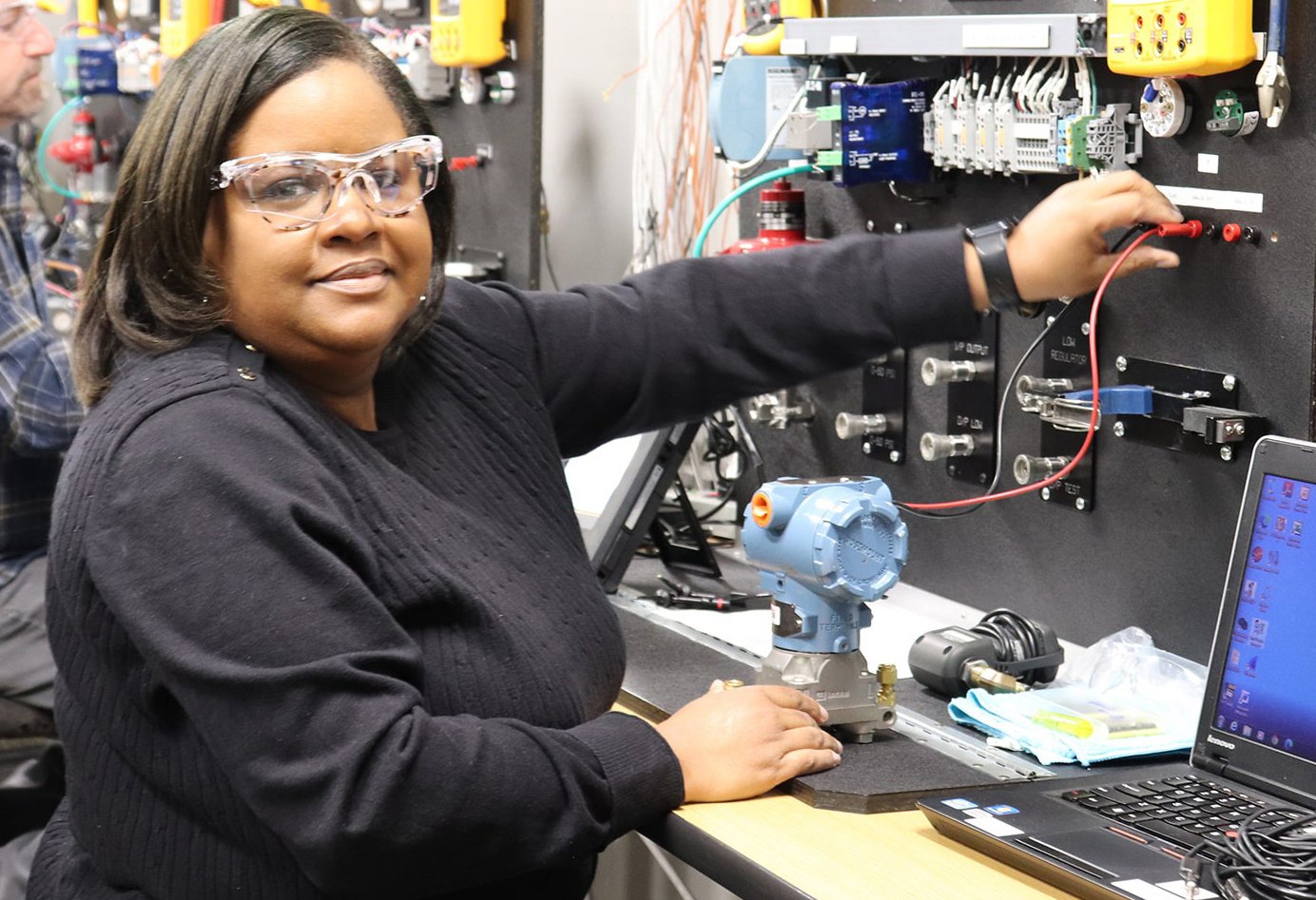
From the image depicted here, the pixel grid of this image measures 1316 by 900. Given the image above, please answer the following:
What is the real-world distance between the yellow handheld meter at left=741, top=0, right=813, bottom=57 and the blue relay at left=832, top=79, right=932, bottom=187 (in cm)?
20

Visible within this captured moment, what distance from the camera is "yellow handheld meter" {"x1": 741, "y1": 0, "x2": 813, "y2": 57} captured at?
222 centimetres

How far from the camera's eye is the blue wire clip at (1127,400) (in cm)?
178

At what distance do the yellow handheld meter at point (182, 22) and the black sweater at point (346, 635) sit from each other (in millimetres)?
2649

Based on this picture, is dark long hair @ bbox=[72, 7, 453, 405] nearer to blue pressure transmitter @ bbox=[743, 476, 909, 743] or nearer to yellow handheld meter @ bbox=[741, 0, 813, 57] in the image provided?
blue pressure transmitter @ bbox=[743, 476, 909, 743]

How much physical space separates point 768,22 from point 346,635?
1.36m

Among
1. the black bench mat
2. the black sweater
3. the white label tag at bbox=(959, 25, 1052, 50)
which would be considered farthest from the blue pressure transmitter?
the white label tag at bbox=(959, 25, 1052, 50)

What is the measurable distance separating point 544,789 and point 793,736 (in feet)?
0.90

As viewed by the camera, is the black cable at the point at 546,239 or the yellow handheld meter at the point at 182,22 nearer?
the black cable at the point at 546,239

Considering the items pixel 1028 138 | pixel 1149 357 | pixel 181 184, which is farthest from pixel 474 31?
pixel 181 184

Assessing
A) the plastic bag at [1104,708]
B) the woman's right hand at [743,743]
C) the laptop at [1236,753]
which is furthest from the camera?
the plastic bag at [1104,708]

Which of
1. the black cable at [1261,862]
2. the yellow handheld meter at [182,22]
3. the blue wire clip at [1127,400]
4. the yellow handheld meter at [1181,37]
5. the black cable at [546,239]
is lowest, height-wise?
the black cable at [1261,862]

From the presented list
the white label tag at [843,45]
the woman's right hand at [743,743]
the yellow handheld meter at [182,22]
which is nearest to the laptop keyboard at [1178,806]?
the woman's right hand at [743,743]

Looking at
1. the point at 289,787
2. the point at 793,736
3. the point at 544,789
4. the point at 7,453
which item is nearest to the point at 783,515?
the point at 793,736

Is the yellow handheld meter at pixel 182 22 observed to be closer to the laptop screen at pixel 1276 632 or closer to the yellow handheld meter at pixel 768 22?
the yellow handheld meter at pixel 768 22
